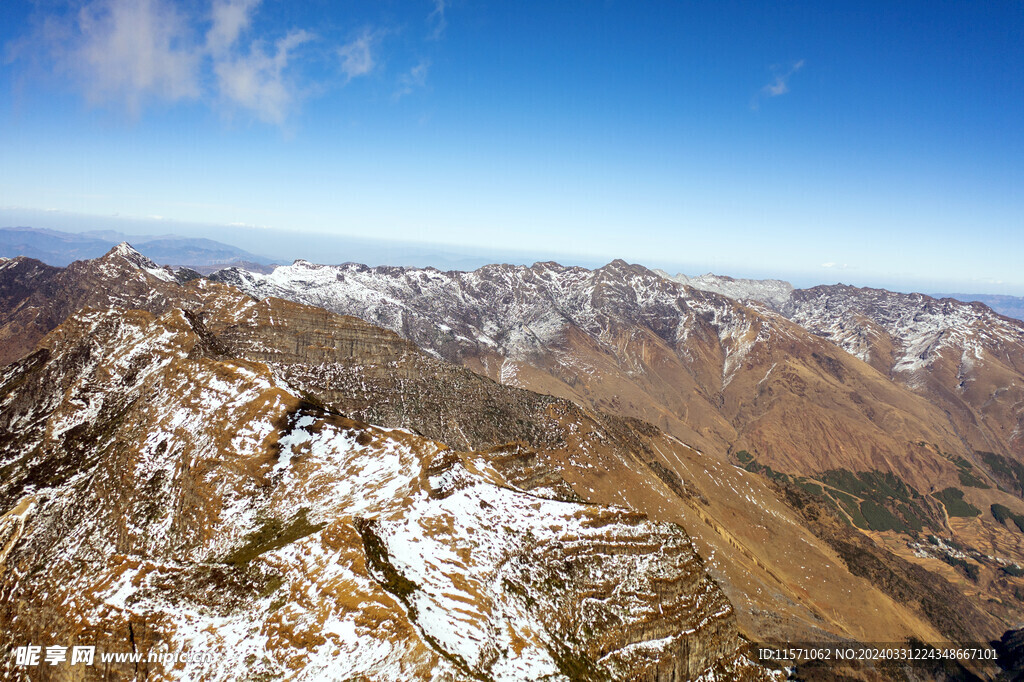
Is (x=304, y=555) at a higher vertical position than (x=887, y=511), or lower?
higher

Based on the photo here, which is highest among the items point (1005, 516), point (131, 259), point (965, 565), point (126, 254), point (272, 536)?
point (126, 254)

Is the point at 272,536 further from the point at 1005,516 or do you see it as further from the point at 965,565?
the point at 1005,516

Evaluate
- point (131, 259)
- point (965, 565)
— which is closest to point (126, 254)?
point (131, 259)

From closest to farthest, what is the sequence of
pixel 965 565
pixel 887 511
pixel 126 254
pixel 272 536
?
pixel 272 536 → pixel 965 565 → pixel 126 254 → pixel 887 511

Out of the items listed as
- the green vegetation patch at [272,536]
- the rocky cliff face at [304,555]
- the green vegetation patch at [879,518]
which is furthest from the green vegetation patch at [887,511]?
the green vegetation patch at [272,536]

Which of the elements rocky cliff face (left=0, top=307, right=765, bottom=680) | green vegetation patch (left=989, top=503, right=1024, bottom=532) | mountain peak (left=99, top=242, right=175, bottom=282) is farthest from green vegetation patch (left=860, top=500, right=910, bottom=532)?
mountain peak (left=99, top=242, right=175, bottom=282)

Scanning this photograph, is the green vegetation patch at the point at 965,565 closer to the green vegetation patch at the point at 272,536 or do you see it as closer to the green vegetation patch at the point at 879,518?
the green vegetation patch at the point at 879,518
